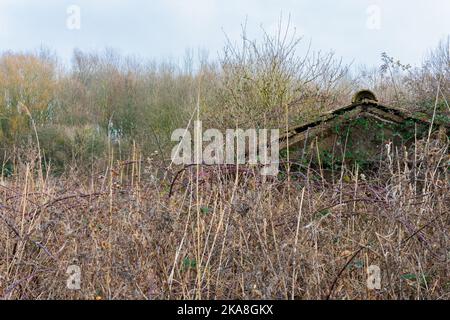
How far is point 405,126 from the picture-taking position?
25.4 ft

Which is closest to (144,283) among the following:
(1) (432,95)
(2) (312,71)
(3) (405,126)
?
(3) (405,126)

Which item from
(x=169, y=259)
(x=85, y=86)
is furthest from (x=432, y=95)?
(x=85, y=86)

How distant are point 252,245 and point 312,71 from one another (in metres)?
9.22

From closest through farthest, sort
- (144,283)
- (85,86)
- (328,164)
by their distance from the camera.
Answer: (144,283) < (328,164) < (85,86)

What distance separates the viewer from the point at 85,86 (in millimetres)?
25328

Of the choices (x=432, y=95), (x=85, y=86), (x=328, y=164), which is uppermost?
(x=85, y=86)

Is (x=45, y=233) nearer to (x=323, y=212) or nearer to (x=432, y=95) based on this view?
(x=323, y=212)

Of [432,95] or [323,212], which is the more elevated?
[432,95]

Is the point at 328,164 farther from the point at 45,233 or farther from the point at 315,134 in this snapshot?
the point at 45,233

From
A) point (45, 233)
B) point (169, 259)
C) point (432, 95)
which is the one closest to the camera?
point (169, 259)

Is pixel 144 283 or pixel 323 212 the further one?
pixel 323 212
